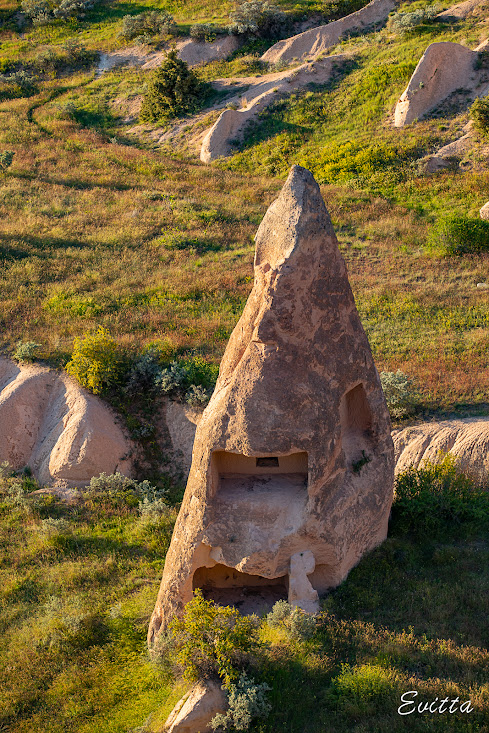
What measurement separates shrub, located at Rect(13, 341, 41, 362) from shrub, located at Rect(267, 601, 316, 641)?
12.2m

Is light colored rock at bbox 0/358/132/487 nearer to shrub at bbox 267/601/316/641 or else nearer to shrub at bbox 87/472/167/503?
shrub at bbox 87/472/167/503

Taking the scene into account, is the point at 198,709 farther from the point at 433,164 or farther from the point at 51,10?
the point at 51,10

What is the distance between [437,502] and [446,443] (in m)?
2.70

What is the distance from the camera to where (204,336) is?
2008 centimetres

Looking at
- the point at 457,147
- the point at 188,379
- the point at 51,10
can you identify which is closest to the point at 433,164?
the point at 457,147

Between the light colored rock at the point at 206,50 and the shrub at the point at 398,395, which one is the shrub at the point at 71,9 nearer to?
the light colored rock at the point at 206,50

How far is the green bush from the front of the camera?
18.6m

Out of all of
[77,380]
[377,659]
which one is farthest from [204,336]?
[377,659]

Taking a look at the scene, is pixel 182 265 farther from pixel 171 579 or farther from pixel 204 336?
pixel 171 579

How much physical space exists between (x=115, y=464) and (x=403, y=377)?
8.15 m

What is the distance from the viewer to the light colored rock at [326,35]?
152 feet

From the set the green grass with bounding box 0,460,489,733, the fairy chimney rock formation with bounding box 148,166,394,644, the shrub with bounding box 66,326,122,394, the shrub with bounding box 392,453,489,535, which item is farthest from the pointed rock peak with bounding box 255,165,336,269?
the shrub with bounding box 66,326,122,394

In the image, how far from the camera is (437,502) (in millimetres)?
12047

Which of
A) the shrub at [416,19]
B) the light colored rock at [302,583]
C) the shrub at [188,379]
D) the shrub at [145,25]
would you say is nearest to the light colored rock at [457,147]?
the shrub at [416,19]
